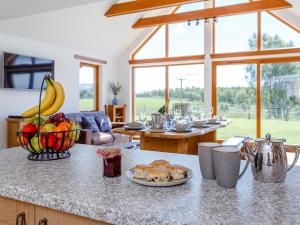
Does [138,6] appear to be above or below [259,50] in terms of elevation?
above

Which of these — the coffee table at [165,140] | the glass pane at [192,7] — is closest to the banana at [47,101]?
the coffee table at [165,140]

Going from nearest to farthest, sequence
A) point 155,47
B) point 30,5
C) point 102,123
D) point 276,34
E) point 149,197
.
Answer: point 149,197
point 30,5
point 102,123
point 276,34
point 155,47

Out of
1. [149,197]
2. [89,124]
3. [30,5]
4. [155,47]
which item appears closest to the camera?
[149,197]

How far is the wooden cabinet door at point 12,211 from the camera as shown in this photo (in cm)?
89

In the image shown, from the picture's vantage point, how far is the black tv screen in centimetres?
482

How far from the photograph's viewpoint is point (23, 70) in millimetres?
5098

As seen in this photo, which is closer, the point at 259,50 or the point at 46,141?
the point at 46,141

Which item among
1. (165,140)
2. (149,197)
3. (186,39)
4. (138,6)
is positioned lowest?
(165,140)

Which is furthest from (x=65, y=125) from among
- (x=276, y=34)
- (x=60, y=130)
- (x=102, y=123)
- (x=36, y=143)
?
(x=276, y=34)

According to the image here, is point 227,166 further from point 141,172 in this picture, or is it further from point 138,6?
point 138,6

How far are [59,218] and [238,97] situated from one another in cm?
642

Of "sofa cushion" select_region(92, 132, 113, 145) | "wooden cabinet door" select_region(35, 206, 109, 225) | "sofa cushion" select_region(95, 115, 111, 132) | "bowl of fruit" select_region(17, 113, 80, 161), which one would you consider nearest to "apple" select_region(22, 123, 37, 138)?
"bowl of fruit" select_region(17, 113, 80, 161)

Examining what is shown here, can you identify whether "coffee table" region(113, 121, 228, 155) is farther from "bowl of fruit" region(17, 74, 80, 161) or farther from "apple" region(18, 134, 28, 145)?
"apple" region(18, 134, 28, 145)

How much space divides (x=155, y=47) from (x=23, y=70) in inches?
143
